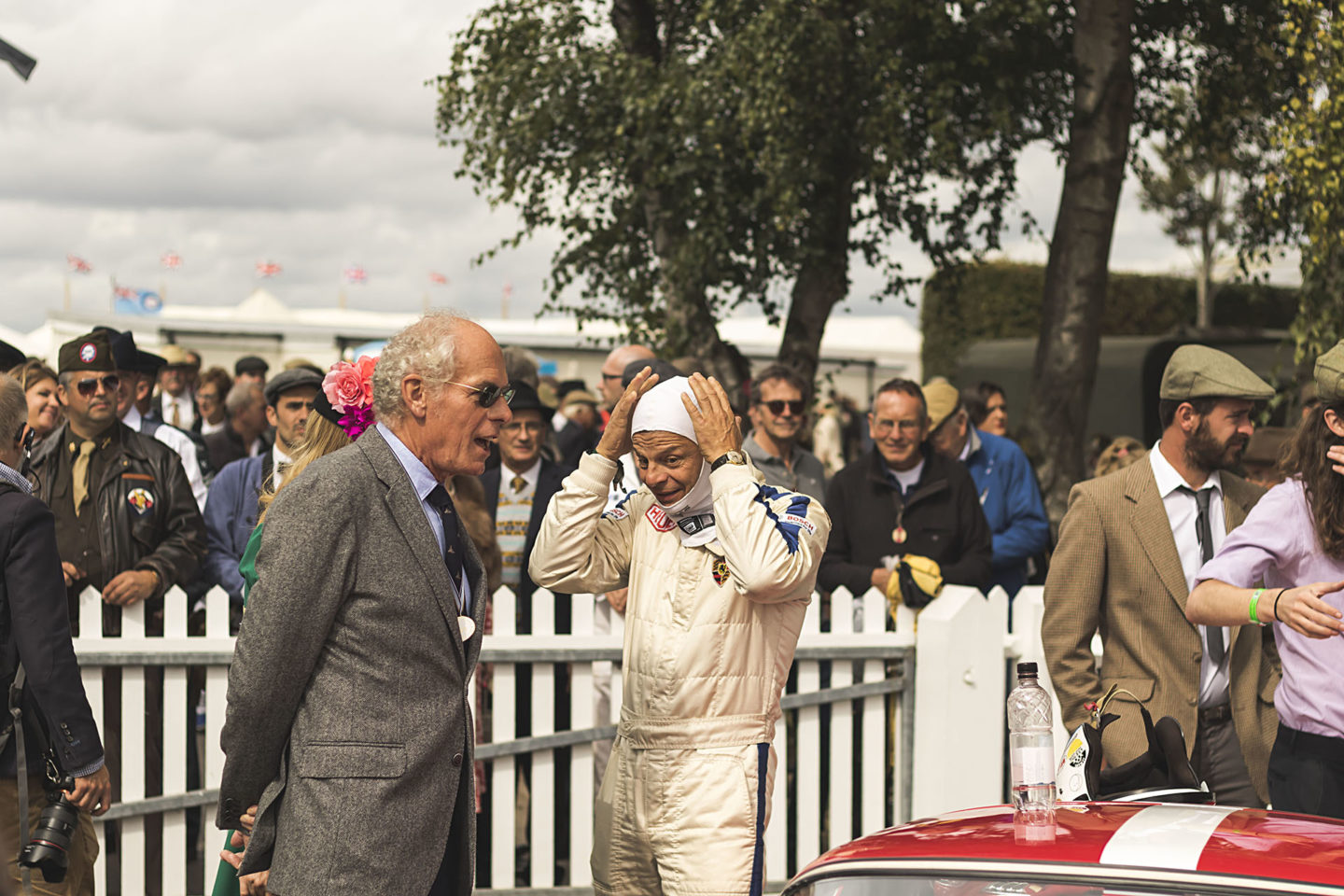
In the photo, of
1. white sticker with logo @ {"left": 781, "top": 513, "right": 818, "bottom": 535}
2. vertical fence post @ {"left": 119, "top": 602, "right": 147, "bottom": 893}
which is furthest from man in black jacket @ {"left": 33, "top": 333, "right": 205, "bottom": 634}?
white sticker with logo @ {"left": 781, "top": 513, "right": 818, "bottom": 535}

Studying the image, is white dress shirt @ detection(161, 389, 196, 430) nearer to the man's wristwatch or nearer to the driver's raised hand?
the driver's raised hand

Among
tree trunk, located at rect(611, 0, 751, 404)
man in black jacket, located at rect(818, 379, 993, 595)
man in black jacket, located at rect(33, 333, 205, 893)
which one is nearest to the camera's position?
man in black jacket, located at rect(33, 333, 205, 893)

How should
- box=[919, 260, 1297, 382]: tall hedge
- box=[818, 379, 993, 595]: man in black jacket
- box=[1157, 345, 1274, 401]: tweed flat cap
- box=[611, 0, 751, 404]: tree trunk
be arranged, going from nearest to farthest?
box=[1157, 345, 1274, 401]: tweed flat cap, box=[818, 379, 993, 595]: man in black jacket, box=[611, 0, 751, 404]: tree trunk, box=[919, 260, 1297, 382]: tall hedge

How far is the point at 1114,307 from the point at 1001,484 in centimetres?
2449

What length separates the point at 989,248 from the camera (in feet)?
44.6

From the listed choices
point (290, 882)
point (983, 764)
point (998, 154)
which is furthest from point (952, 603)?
point (998, 154)

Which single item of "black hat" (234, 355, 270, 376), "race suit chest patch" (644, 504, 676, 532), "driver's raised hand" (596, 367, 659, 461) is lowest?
"race suit chest patch" (644, 504, 676, 532)

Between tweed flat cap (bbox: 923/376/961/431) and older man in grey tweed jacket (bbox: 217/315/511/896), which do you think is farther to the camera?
tweed flat cap (bbox: 923/376/961/431)

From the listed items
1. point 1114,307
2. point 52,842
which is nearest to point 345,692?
point 52,842

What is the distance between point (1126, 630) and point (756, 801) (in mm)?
1458

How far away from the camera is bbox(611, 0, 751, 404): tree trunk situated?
41.3ft

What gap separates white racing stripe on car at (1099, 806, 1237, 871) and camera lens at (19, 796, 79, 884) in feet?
8.76

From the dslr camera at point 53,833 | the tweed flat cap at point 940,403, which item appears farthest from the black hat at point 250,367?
the dslr camera at point 53,833

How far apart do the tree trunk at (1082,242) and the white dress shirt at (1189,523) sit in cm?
712
